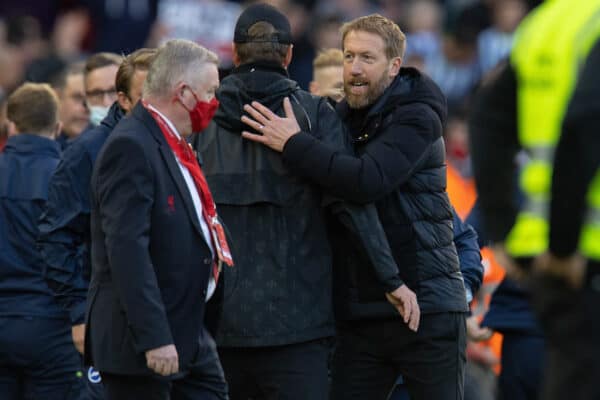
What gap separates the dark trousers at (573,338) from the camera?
400 centimetres

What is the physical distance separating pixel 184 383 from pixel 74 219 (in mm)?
1335

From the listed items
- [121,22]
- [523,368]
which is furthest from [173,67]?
[121,22]

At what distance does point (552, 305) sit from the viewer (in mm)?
4094

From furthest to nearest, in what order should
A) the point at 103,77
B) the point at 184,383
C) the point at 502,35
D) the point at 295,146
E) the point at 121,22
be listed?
the point at 502,35 → the point at 121,22 → the point at 103,77 → the point at 295,146 → the point at 184,383

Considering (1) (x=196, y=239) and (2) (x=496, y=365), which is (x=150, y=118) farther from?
(2) (x=496, y=365)

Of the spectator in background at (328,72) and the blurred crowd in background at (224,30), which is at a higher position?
the blurred crowd in background at (224,30)

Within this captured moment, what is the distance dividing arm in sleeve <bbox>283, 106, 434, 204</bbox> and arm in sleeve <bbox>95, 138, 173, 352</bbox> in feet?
2.73

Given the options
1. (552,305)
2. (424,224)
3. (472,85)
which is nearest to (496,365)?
(424,224)

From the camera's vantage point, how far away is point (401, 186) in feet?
20.0

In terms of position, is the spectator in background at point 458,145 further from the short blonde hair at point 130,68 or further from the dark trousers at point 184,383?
the dark trousers at point 184,383

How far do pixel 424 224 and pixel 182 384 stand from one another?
4.33 feet

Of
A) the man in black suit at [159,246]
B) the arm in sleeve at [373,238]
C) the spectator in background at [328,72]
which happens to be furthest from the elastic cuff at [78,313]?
the spectator in background at [328,72]

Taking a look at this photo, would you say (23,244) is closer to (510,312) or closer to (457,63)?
(510,312)

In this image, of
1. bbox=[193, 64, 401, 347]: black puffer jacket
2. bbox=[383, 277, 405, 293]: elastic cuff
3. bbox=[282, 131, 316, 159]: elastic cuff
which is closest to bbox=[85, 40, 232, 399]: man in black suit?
bbox=[193, 64, 401, 347]: black puffer jacket
